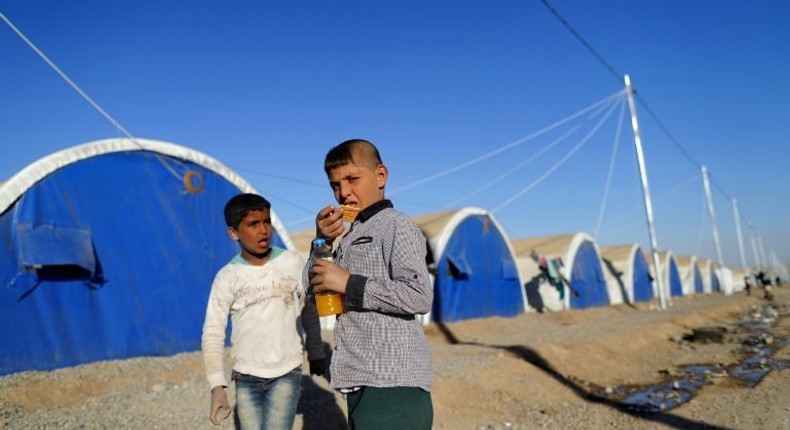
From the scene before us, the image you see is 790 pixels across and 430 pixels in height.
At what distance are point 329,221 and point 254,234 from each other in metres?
1.08

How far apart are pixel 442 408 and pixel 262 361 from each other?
11.9 ft

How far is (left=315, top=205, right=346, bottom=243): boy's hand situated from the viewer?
2.03 m

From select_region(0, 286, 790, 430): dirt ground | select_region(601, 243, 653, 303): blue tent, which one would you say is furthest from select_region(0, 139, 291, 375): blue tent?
select_region(601, 243, 653, 303): blue tent

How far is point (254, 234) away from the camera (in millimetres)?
2967

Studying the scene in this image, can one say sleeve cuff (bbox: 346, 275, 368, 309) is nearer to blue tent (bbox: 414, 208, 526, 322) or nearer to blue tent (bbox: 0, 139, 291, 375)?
blue tent (bbox: 0, 139, 291, 375)

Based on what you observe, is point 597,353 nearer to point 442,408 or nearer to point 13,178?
point 442,408

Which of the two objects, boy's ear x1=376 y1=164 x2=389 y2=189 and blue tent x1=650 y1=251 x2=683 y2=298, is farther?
blue tent x1=650 y1=251 x2=683 y2=298

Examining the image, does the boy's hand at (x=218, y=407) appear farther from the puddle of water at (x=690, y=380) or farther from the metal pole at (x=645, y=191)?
the metal pole at (x=645, y=191)

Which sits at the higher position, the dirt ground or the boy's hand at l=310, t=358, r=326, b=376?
the boy's hand at l=310, t=358, r=326, b=376

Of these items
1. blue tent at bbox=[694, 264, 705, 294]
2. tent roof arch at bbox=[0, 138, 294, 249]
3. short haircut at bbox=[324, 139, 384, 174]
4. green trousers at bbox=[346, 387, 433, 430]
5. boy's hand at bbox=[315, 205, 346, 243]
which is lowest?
blue tent at bbox=[694, 264, 705, 294]

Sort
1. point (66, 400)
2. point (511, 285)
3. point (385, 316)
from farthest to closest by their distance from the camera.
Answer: point (511, 285)
point (66, 400)
point (385, 316)

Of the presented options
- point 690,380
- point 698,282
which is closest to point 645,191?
point 690,380

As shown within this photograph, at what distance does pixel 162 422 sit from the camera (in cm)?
490

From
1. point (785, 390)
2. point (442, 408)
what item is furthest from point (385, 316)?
point (785, 390)
